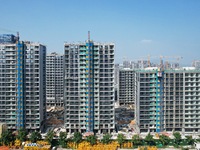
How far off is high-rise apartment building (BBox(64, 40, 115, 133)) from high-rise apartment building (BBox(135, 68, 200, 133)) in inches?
275

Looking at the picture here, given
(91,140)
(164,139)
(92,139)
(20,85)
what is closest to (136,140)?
(164,139)

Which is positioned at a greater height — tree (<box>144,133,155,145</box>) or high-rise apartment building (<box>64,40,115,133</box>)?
high-rise apartment building (<box>64,40,115,133</box>)

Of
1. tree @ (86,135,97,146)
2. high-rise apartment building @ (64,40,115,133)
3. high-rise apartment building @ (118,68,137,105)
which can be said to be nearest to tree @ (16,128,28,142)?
high-rise apartment building @ (64,40,115,133)

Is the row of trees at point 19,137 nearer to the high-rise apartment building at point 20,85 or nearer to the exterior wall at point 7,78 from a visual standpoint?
the high-rise apartment building at point 20,85

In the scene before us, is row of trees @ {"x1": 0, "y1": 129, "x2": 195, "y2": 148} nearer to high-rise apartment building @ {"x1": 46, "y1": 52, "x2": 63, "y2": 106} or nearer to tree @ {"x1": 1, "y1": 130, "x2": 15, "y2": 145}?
tree @ {"x1": 1, "y1": 130, "x2": 15, "y2": 145}

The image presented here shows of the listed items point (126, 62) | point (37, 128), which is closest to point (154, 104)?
point (37, 128)

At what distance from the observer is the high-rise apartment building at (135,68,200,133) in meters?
51.2

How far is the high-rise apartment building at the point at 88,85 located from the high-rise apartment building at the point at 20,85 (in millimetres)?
6509

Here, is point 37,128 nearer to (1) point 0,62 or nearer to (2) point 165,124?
(1) point 0,62

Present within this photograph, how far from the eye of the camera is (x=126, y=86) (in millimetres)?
85562

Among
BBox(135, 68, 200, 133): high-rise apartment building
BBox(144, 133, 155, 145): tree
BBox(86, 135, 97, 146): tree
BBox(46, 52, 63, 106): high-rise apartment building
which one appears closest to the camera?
BBox(86, 135, 97, 146): tree

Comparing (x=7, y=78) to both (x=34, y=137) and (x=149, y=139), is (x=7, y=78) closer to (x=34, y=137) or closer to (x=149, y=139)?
(x=34, y=137)

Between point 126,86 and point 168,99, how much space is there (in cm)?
3449

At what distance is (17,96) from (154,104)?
29294 mm
